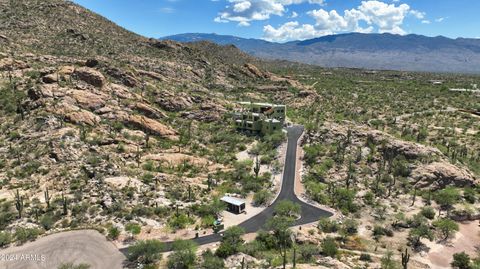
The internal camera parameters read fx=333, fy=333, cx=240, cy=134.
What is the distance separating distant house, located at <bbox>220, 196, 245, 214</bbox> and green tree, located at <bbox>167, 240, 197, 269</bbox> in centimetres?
1272

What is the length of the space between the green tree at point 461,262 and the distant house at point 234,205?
84.3 feet

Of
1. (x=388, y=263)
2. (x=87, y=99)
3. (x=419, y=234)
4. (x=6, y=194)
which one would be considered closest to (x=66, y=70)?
(x=87, y=99)

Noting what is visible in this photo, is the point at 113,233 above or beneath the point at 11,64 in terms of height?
beneath

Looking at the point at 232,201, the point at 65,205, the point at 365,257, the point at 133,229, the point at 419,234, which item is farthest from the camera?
the point at 232,201

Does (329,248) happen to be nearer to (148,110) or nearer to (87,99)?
(148,110)

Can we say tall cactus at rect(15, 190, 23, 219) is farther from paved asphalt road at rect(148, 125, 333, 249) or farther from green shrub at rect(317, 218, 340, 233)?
green shrub at rect(317, 218, 340, 233)

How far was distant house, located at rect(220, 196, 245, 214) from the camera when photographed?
45.7m

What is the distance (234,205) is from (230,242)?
918 cm

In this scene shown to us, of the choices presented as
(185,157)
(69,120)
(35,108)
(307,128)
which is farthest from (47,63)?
(307,128)

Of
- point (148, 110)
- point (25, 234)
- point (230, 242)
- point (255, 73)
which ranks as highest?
point (255, 73)

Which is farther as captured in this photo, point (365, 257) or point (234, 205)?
point (234, 205)

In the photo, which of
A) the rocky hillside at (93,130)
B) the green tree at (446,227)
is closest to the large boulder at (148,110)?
the rocky hillside at (93,130)

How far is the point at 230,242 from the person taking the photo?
3684 centimetres

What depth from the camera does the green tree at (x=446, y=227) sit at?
42.7 metres
